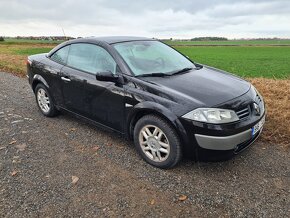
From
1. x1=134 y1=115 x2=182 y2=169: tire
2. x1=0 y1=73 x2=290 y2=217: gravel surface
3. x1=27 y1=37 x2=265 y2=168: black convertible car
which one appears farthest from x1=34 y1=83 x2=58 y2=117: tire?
x1=134 y1=115 x2=182 y2=169: tire

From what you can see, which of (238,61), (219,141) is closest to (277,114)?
(219,141)

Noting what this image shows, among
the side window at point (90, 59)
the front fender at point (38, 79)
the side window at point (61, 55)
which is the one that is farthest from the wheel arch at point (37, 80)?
the side window at point (90, 59)

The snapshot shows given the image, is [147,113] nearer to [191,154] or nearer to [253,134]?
[191,154]

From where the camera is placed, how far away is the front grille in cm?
334

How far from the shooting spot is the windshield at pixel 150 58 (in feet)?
13.1

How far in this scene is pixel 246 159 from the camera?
388cm

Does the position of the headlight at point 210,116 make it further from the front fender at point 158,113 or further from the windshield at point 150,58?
the windshield at point 150,58

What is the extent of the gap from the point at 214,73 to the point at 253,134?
123 cm

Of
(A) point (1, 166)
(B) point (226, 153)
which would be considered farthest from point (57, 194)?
(B) point (226, 153)

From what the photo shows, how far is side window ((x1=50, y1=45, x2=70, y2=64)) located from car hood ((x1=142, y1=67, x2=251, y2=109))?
6.30 feet

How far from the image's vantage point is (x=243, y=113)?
3.41m

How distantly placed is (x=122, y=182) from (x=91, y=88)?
5.08ft

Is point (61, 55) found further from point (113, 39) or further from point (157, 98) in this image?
point (157, 98)

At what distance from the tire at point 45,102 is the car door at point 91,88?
620mm
